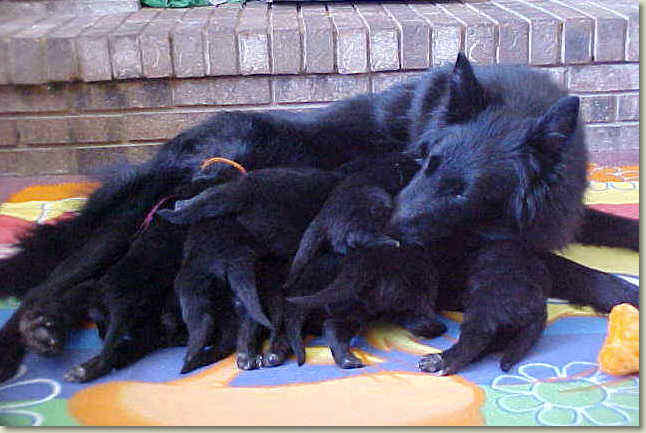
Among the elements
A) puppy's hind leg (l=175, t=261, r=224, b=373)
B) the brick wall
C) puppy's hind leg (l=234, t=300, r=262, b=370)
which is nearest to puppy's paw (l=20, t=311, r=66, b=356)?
puppy's hind leg (l=175, t=261, r=224, b=373)

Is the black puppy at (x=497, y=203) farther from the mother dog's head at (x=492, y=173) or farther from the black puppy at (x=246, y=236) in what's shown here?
the black puppy at (x=246, y=236)

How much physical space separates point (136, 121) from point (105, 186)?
0.96 m

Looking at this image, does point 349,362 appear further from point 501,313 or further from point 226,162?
point 226,162

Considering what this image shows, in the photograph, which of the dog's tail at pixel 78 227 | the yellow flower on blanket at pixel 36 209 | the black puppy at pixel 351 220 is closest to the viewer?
the black puppy at pixel 351 220

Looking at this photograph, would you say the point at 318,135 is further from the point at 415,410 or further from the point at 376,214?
the point at 415,410

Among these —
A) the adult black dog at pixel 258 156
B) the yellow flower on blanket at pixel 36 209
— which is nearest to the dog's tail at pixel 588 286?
the adult black dog at pixel 258 156

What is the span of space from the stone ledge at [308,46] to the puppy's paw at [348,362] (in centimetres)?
159

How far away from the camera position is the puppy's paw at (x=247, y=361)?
1.50 m

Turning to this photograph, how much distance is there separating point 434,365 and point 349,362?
19 centimetres

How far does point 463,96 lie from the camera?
5.69 feet

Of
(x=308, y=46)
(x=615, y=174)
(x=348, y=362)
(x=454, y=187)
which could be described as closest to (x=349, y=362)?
(x=348, y=362)

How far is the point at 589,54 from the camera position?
9.19ft

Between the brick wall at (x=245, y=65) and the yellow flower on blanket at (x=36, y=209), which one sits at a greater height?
the brick wall at (x=245, y=65)

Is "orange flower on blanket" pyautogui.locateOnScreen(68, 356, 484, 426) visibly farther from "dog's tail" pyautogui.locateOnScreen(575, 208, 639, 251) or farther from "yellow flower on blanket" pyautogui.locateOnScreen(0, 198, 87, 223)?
"yellow flower on blanket" pyautogui.locateOnScreen(0, 198, 87, 223)
